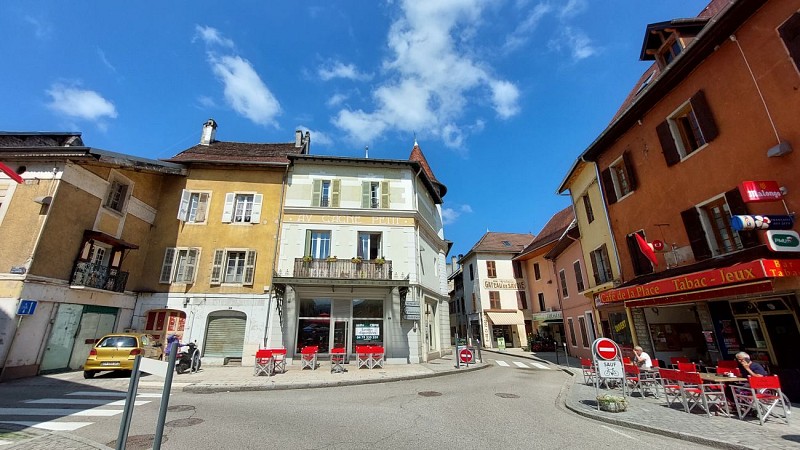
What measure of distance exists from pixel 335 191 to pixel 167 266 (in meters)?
9.47

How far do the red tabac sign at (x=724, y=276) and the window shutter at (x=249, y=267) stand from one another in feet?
54.5

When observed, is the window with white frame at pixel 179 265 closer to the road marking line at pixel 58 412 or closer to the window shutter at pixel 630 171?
the road marking line at pixel 58 412

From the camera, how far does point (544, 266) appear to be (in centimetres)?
2786

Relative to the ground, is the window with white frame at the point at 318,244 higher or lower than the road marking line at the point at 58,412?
higher

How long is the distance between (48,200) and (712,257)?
23.3m

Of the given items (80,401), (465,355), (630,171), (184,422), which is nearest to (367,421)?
(184,422)

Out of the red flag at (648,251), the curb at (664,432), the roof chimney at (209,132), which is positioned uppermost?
the roof chimney at (209,132)

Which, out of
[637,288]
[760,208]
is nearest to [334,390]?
[637,288]

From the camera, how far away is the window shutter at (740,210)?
879cm

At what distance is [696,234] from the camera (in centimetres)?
1043

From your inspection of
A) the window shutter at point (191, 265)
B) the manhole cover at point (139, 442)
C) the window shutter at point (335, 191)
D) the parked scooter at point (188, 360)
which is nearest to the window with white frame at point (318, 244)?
the window shutter at point (335, 191)

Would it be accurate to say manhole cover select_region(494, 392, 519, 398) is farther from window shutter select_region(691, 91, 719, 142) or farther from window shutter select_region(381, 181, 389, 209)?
window shutter select_region(381, 181, 389, 209)

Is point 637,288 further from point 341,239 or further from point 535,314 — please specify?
point 535,314

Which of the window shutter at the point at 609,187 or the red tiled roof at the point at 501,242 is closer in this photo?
the window shutter at the point at 609,187
